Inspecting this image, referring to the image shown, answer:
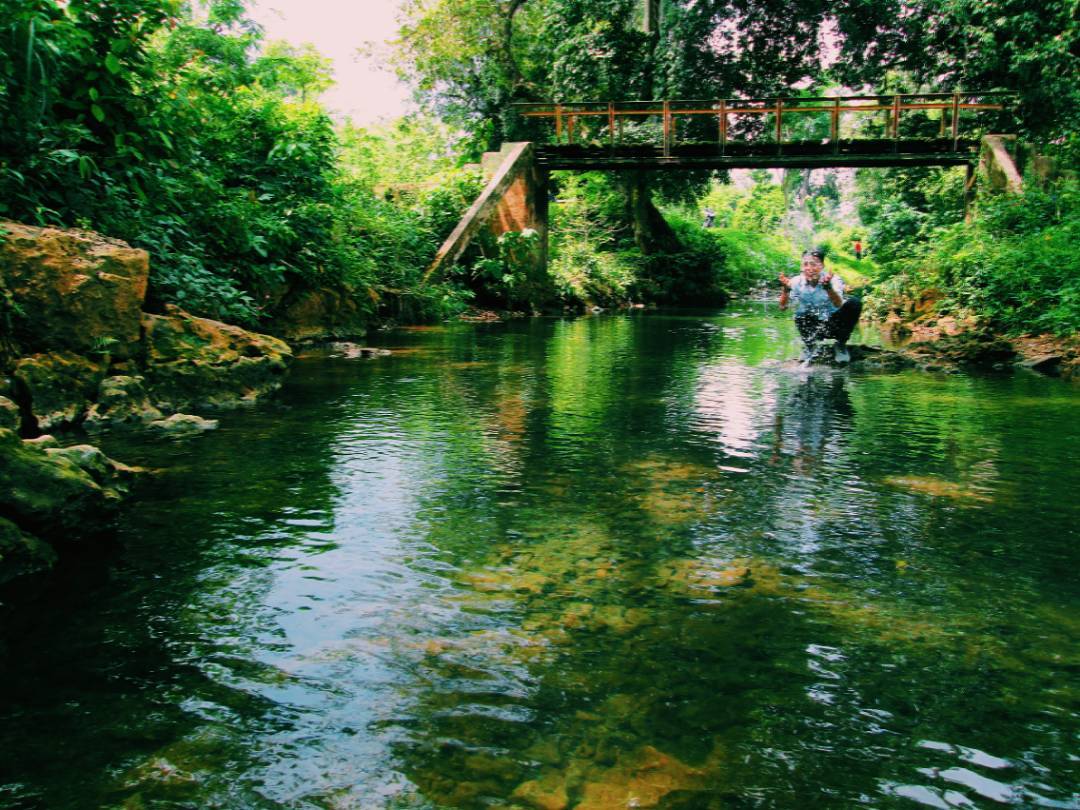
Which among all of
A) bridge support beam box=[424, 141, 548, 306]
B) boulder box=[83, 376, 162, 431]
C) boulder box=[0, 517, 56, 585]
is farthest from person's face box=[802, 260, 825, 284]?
bridge support beam box=[424, 141, 548, 306]

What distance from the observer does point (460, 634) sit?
3.23 metres

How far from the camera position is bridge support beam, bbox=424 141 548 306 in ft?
70.3

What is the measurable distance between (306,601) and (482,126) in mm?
31992

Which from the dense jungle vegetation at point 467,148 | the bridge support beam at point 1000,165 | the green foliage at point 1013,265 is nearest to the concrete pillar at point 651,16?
the dense jungle vegetation at point 467,148

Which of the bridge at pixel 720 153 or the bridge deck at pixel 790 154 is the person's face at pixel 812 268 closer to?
the bridge at pixel 720 153

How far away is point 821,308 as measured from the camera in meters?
12.0

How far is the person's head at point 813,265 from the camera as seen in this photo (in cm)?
1167

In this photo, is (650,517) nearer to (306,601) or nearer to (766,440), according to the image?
(306,601)

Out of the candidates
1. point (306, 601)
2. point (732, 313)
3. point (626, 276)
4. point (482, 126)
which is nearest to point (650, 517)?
point (306, 601)

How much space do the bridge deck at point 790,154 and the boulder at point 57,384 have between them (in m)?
17.3

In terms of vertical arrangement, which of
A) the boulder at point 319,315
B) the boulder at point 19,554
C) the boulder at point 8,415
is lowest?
the boulder at point 19,554

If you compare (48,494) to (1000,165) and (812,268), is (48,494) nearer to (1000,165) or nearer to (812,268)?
(812,268)

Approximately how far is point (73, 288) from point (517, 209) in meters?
16.8

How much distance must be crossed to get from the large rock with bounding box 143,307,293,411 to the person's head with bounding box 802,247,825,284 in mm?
7089
